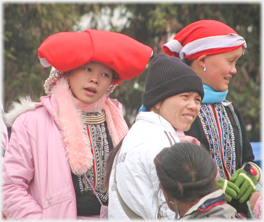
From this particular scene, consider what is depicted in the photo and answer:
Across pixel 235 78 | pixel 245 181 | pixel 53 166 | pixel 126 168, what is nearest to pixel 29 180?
pixel 53 166

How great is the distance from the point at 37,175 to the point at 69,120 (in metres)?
0.39

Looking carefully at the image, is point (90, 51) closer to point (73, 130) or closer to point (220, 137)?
point (73, 130)

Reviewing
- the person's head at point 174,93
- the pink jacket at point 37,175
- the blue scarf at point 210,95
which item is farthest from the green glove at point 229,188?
the pink jacket at point 37,175

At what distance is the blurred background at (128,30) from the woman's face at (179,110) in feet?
13.2

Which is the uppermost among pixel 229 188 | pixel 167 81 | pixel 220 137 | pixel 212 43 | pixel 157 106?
pixel 212 43

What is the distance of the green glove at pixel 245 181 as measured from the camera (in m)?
2.17

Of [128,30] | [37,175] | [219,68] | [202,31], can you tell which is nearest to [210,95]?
[219,68]

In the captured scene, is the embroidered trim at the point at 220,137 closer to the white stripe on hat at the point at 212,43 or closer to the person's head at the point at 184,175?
the white stripe on hat at the point at 212,43

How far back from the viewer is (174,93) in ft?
6.66

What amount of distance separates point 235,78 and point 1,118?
515 centimetres

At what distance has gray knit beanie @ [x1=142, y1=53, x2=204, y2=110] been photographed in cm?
204

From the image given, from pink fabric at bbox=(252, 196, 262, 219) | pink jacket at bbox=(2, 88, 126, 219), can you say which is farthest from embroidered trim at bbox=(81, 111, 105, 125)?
pink fabric at bbox=(252, 196, 262, 219)

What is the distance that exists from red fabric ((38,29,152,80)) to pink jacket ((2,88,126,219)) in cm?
42

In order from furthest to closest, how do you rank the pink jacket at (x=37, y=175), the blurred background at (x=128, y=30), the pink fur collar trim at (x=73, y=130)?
the blurred background at (x=128, y=30) → the pink fur collar trim at (x=73, y=130) → the pink jacket at (x=37, y=175)
